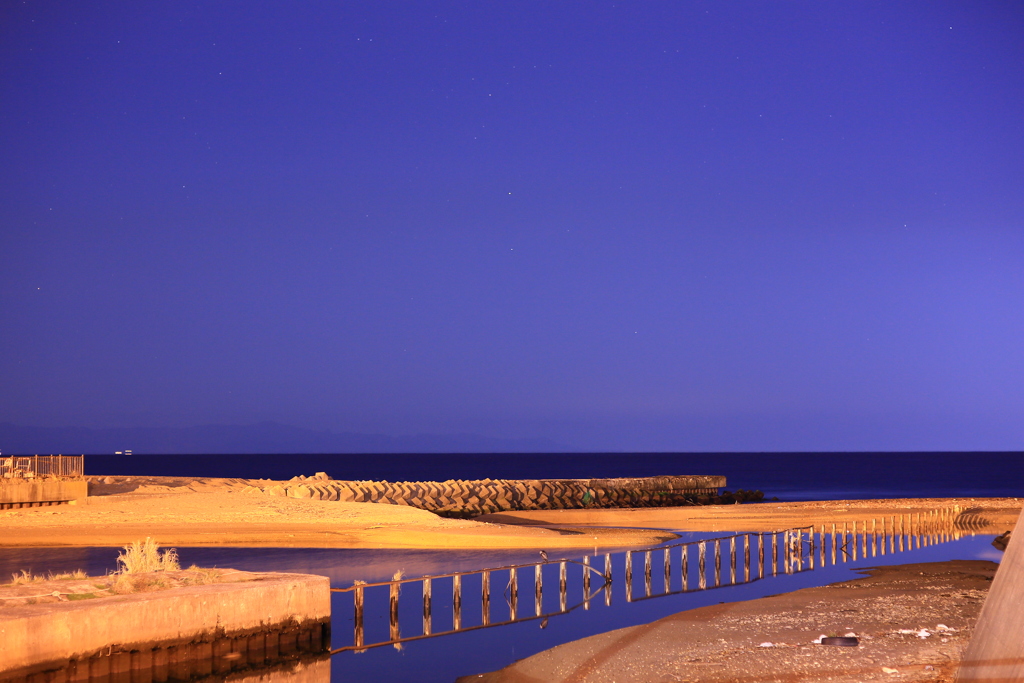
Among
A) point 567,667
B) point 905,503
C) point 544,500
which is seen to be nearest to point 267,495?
point 544,500

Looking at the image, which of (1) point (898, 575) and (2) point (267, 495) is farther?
(2) point (267, 495)

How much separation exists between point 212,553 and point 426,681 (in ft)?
47.6

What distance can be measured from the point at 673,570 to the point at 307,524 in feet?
46.9

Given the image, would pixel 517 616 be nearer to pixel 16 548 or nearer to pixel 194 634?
pixel 194 634

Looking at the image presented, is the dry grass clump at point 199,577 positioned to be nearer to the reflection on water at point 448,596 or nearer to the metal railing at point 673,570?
the metal railing at point 673,570

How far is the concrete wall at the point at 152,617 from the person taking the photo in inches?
429

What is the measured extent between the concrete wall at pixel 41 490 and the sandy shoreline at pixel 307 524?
660 mm

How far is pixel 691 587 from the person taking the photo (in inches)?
966

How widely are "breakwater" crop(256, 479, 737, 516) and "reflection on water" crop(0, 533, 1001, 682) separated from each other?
17896 mm

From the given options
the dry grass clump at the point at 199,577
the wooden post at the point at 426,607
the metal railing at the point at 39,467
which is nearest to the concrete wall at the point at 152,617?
the dry grass clump at the point at 199,577

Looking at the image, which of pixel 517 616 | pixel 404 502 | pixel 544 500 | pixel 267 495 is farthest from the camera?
pixel 544 500

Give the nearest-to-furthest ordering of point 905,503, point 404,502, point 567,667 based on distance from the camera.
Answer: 1. point 567,667
2. point 404,502
3. point 905,503

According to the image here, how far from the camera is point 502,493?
5841 centimetres

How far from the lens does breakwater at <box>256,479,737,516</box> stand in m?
49.7
